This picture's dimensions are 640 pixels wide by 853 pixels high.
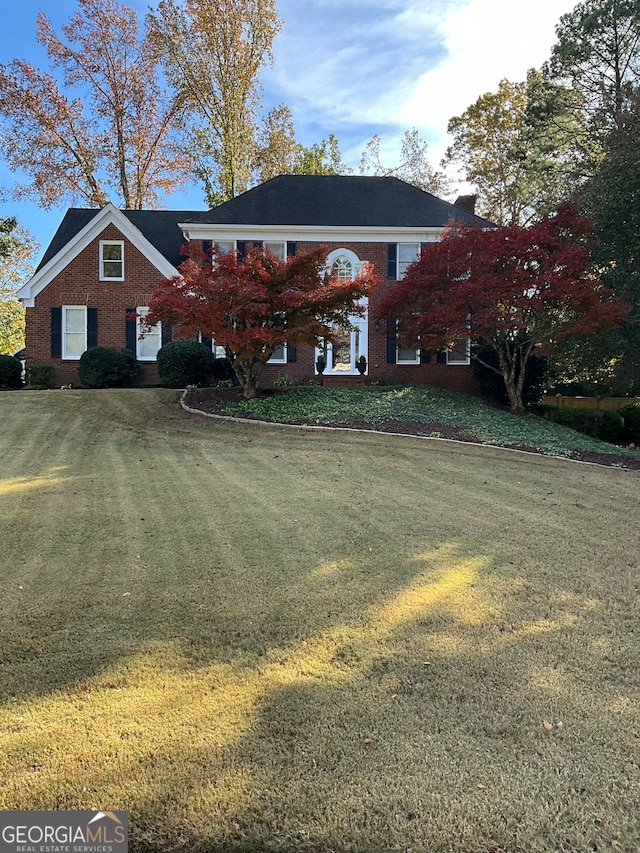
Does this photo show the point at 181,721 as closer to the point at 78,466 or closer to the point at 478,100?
the point at 78,466

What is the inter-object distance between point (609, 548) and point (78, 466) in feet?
22.2

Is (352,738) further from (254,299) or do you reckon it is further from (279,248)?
(279,248)

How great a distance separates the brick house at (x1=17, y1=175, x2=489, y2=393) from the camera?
17156 mm

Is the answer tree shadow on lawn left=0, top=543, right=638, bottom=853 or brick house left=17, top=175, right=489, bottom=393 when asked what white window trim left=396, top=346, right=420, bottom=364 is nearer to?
brick house left=17, top=175, right=489, bottom=393

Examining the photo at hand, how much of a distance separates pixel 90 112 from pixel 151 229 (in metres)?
10.7

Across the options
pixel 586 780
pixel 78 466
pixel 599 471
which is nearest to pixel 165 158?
pixel 78 466

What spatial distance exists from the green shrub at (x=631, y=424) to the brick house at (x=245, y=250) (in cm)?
481

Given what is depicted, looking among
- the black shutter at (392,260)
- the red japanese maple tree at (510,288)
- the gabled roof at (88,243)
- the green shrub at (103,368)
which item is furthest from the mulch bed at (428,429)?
the black shutter at (392,260)

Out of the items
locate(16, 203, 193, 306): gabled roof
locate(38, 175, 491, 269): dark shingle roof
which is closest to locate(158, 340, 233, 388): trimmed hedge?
locate(16, 203, 193, 306): gabled roof

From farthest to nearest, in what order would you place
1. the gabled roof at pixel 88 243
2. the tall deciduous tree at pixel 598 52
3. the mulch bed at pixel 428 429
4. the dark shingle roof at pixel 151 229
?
the tall deciduous tree at pixel 598 52
the dark shingle roof at pixel 151 229
the gabled roof at pixel 88 243
the mulch bed at pixel 428 429

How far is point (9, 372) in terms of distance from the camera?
53.0 ft

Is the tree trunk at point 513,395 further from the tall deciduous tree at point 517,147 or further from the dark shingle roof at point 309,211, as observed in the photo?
the tall deciduous tree at point 517,147

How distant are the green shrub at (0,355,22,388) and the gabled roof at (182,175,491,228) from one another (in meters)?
7.27

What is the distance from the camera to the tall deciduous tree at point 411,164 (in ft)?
104
